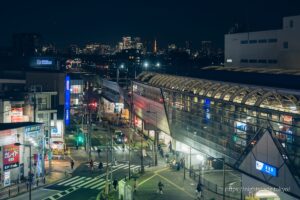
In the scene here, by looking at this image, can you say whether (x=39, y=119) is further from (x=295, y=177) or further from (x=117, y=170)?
(x=295, y=177)

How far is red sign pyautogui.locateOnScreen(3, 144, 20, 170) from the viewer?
104 ft

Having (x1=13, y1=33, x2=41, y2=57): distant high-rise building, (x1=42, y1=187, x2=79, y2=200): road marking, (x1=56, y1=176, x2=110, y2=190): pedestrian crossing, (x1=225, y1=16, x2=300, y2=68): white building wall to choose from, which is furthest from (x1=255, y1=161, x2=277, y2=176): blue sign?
(x1=13, y1=33, x2=41, y2=57): distant high-rise building

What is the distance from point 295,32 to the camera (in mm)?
48438

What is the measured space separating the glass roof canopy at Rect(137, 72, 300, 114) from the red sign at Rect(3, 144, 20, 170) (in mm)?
13796

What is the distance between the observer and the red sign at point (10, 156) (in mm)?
31562

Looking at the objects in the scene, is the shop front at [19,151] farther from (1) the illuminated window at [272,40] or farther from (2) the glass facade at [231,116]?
(1) the illuminated window at [272,40]

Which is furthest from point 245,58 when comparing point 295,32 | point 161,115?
point 161,115

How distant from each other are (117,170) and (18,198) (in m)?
9.46

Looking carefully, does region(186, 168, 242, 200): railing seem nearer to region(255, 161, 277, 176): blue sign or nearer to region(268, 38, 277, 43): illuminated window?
region(255, 161, 277, 176): blue sign

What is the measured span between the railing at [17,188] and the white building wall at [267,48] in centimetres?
2775

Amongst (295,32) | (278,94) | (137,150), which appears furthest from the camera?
(295,32)

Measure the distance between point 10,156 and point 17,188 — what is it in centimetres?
222

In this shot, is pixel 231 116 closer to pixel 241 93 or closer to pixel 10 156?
pixel 241 93

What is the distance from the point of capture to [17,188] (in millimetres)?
31109
